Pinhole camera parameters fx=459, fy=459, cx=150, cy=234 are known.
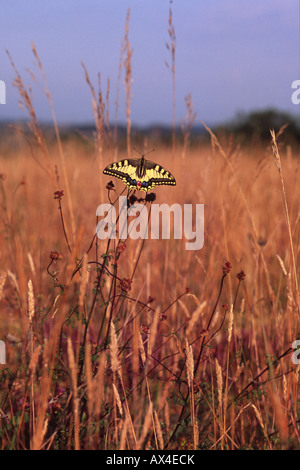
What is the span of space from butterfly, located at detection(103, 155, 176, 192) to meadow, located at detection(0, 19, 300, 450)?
13 centimetres

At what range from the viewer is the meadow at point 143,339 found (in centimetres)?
138

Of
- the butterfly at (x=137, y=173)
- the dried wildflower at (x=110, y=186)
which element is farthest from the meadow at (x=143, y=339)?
the butterfly at (x=137, y=173)

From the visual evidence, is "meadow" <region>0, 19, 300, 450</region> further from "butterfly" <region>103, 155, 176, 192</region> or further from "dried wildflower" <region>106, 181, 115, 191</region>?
"butterfly" <region>103, 155, 176, 192</region>

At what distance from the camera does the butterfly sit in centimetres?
174

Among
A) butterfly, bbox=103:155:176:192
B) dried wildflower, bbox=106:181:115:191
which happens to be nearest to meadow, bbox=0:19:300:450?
dried wildflower, bbox=106:181:115:191

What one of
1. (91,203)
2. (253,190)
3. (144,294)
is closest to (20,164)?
(91,203)

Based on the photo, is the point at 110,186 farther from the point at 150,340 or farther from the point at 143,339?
the point at 143,339

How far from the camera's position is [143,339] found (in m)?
2.04

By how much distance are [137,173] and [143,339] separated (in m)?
0.74

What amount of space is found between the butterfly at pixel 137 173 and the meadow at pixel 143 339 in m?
0.13

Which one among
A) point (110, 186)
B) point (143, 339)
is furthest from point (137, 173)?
point (143, 339)

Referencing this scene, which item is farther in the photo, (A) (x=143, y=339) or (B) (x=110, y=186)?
(A) (x=143, y=339)

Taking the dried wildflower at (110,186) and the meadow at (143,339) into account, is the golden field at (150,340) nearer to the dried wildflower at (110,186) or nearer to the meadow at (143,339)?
the meadow at (143,339)

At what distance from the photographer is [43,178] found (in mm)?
6625
